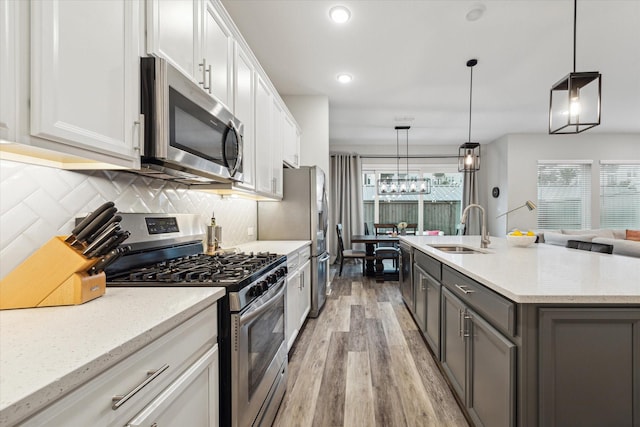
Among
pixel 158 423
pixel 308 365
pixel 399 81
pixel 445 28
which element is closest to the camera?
pixel 158 423

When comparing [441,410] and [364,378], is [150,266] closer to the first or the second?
[364,378]

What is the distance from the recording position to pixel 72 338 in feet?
2.23

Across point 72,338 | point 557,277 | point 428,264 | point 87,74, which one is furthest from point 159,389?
point 428,264

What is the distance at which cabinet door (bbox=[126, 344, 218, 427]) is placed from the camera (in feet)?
2.56

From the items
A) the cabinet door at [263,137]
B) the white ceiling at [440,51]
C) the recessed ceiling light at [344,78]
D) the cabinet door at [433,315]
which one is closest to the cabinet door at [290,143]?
the cabinet door at [263,137]

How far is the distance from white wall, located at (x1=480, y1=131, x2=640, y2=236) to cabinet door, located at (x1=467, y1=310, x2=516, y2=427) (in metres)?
6.04

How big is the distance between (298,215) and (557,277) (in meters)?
2.46

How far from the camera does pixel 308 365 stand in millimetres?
2381

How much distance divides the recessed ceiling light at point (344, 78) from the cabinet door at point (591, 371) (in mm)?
3472

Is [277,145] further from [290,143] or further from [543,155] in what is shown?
[543,155]

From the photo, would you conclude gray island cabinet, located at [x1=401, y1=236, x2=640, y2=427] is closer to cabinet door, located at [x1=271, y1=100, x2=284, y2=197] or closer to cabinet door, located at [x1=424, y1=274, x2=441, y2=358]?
cabinet door, located at [x1=424, y1=274, x2=441, y2=358]

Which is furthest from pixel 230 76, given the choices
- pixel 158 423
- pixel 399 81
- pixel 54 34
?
pixel 399 81

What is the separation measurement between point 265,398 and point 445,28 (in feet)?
10.9

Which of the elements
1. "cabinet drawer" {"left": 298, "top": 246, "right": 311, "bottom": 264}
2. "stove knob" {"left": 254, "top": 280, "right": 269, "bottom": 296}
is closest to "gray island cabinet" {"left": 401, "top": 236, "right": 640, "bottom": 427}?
"stove knob" {"left": 254, "top": 280, "right": 269, "bottom": 296}
